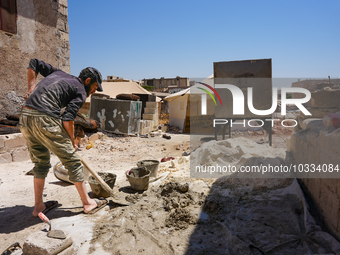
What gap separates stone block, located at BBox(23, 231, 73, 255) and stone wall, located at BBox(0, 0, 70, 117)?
4895 millimetres

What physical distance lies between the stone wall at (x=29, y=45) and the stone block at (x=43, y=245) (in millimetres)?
4895

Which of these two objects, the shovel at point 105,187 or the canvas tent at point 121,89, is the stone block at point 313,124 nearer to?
the shovel at point 105,187

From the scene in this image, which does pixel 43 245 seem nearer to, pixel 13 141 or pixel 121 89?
pixel 13 141

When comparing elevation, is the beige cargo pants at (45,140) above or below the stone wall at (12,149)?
above

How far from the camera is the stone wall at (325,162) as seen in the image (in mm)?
2129

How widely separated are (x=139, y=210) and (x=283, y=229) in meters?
1.58

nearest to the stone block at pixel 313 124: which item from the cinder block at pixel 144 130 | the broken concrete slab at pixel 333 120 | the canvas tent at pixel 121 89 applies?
the broken concrete slab at pixel 333 120

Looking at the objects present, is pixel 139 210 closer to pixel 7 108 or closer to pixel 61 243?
pixel 61 243

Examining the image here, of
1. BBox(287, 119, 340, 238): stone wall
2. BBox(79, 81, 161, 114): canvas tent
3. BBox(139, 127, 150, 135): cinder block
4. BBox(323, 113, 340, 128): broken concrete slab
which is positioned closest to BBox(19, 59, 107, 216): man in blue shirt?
BBox(287, 119, 340, 238): stone wall

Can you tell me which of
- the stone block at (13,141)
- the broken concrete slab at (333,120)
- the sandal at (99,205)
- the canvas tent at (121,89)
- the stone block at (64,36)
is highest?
the stone block at (64,36)

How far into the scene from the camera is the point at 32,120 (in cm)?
254

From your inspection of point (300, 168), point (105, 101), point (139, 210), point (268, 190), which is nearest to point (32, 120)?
point (139, 210)

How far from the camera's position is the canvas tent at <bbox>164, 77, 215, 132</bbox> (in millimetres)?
12714

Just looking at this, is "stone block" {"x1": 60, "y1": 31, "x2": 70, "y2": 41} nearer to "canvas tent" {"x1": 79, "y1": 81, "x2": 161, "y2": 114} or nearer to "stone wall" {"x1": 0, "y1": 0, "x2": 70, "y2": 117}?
"stone wall" {"x1": 0, "y1": 0, "x2": 70, "y2": 117}
